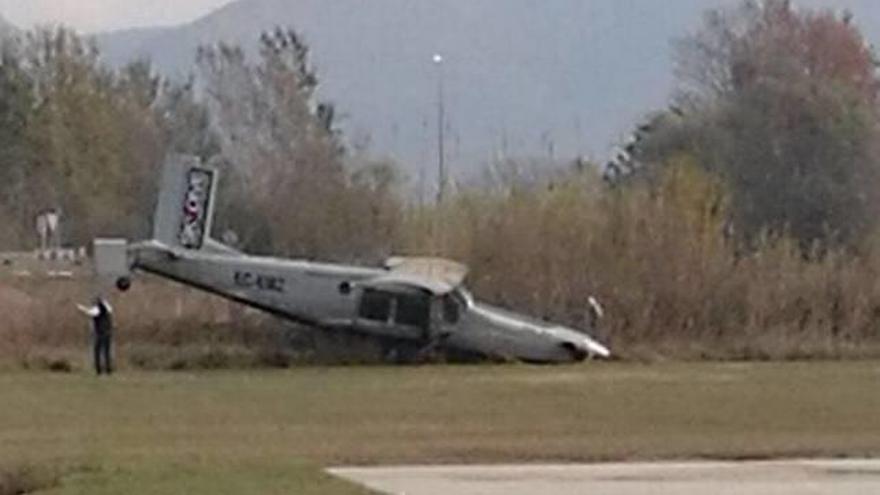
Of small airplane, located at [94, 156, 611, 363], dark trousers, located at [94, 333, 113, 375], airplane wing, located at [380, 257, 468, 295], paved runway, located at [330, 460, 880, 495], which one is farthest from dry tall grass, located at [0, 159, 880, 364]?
paved runway, located at [330, 460, 880, 495]

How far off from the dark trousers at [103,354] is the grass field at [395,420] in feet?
2.26

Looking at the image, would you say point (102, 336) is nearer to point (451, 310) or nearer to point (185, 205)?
point (451, 310)

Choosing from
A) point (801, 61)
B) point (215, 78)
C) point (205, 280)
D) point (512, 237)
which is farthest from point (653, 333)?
point (215, 78)

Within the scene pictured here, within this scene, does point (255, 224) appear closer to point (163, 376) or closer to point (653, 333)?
point (653, 333)

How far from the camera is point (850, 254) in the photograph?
212 feet

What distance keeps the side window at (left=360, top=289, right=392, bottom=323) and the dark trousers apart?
22.0 feet

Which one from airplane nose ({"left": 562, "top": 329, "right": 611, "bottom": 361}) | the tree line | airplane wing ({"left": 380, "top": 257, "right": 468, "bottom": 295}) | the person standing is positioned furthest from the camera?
the tree line

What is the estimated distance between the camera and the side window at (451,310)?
54906 millimetres

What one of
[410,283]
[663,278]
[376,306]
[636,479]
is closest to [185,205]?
Answer: [376,306]

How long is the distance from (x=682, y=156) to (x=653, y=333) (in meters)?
22.5

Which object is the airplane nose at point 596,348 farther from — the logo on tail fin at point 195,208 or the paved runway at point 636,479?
the paved runway at point 636,479

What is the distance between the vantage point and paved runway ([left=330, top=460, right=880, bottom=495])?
80.7 ft

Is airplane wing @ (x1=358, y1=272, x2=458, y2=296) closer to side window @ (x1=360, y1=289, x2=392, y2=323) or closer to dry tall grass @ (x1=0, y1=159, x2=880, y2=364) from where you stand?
side window @ (x1=360, y1=289, x2=392, y2=323)

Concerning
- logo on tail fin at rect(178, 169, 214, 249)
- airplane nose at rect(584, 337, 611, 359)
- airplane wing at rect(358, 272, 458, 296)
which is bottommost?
airplane nose at rect(584, 337, 611, 359)
